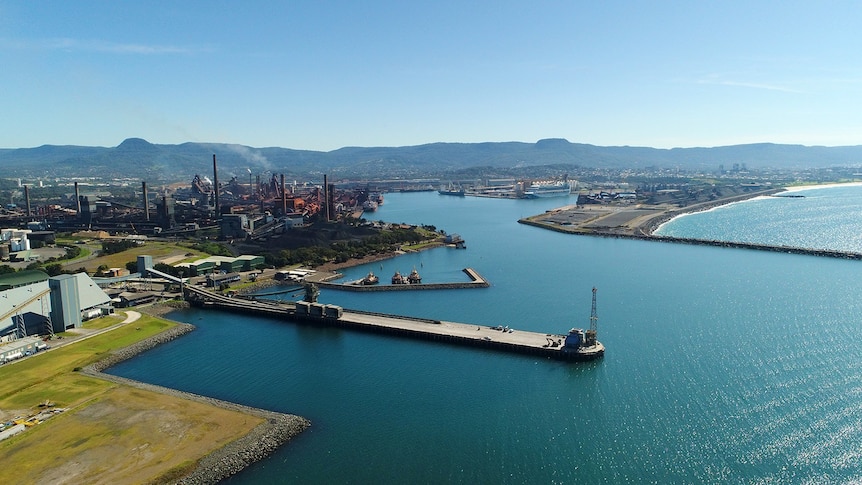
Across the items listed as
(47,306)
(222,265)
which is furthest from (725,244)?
(47,306)

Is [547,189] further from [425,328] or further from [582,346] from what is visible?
[582,346]

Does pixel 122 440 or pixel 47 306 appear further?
pixel 47 306

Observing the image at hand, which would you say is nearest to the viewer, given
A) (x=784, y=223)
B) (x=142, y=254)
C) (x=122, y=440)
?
(x=122, y=440)

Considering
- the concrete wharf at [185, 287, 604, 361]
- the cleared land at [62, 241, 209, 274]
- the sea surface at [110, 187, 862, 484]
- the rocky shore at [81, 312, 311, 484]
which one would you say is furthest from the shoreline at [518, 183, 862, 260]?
the rocky shore at [81, 312, 311, 484]

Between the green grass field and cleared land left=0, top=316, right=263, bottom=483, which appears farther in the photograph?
the green grass field

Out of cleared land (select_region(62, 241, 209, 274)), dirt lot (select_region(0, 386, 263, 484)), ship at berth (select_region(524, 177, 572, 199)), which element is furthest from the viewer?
ship at berth (select_region(524, 177, 572, 199))

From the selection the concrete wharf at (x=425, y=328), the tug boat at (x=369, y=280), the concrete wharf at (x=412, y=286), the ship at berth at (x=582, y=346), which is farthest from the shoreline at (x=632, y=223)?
the concrete wharf at (x=425, y=328)

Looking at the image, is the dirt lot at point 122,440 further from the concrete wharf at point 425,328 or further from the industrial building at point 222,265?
the industrial building at point 222,265

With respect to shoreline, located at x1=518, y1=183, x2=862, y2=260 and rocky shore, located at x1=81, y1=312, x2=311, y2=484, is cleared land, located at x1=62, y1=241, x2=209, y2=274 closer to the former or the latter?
rocky shore, located at x1=81, y1=312, x2=311, y2=484
